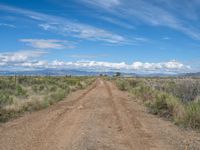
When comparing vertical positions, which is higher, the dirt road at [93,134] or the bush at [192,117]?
the bush at [192,117]

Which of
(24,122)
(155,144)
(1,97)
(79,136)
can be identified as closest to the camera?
(155,144)

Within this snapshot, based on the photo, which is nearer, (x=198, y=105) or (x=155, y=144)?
(x=155, y=144)

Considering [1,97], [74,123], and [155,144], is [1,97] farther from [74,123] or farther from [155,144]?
[155,144]

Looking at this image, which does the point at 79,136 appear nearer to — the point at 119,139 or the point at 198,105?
the point at 119,139

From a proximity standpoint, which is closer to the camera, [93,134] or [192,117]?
[93,134]

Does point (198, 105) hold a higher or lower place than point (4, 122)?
higher

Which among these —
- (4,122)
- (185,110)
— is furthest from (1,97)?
(185,110)

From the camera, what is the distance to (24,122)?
49.9 ft

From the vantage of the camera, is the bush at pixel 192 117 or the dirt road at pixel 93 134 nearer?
the dirt road at pixel 93 134

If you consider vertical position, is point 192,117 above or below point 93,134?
above

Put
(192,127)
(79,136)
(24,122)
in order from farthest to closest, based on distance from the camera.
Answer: (24,122) < (192,127) < (79,136)

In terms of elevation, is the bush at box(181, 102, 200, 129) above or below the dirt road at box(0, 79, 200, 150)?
above

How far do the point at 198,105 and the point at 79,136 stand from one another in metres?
6.27

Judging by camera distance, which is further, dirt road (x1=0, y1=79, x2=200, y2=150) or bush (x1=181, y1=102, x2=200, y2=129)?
bush (x1=181, y1=102, x2=200, y2=129)
